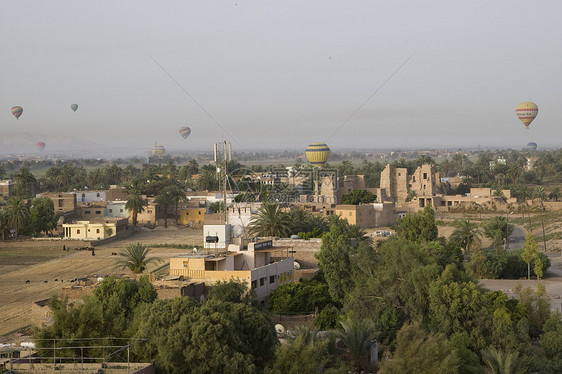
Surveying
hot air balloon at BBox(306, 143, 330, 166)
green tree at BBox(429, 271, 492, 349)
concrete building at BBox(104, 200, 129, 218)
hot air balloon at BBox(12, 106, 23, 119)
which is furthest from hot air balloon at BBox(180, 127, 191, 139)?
green tree at BBox(429, 271, 492, 349)

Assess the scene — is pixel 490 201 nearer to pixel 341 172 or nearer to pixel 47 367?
pixel 341 172

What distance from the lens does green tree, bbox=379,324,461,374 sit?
19.4 metres

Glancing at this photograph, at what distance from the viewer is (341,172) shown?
3824 inches

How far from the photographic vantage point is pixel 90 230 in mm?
55406

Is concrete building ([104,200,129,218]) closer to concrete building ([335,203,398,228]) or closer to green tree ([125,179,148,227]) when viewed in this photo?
green tree ([125,179,148,227])

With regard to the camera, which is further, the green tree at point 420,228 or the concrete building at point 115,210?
the concrete building at point 115,210

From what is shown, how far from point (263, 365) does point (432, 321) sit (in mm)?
8245

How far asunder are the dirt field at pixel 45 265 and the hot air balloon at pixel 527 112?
55.7 m

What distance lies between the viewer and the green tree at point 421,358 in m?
19.4

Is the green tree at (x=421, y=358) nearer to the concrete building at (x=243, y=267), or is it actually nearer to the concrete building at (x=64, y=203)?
the concrete building at (x=243, y=267)

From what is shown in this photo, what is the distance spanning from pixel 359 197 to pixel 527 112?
140 ft

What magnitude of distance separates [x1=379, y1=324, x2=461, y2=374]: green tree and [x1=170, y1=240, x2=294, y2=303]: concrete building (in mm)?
8004

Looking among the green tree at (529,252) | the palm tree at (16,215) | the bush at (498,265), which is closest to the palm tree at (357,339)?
the bush at (498,265)

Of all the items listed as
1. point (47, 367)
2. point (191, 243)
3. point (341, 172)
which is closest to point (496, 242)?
point (191, 243)
